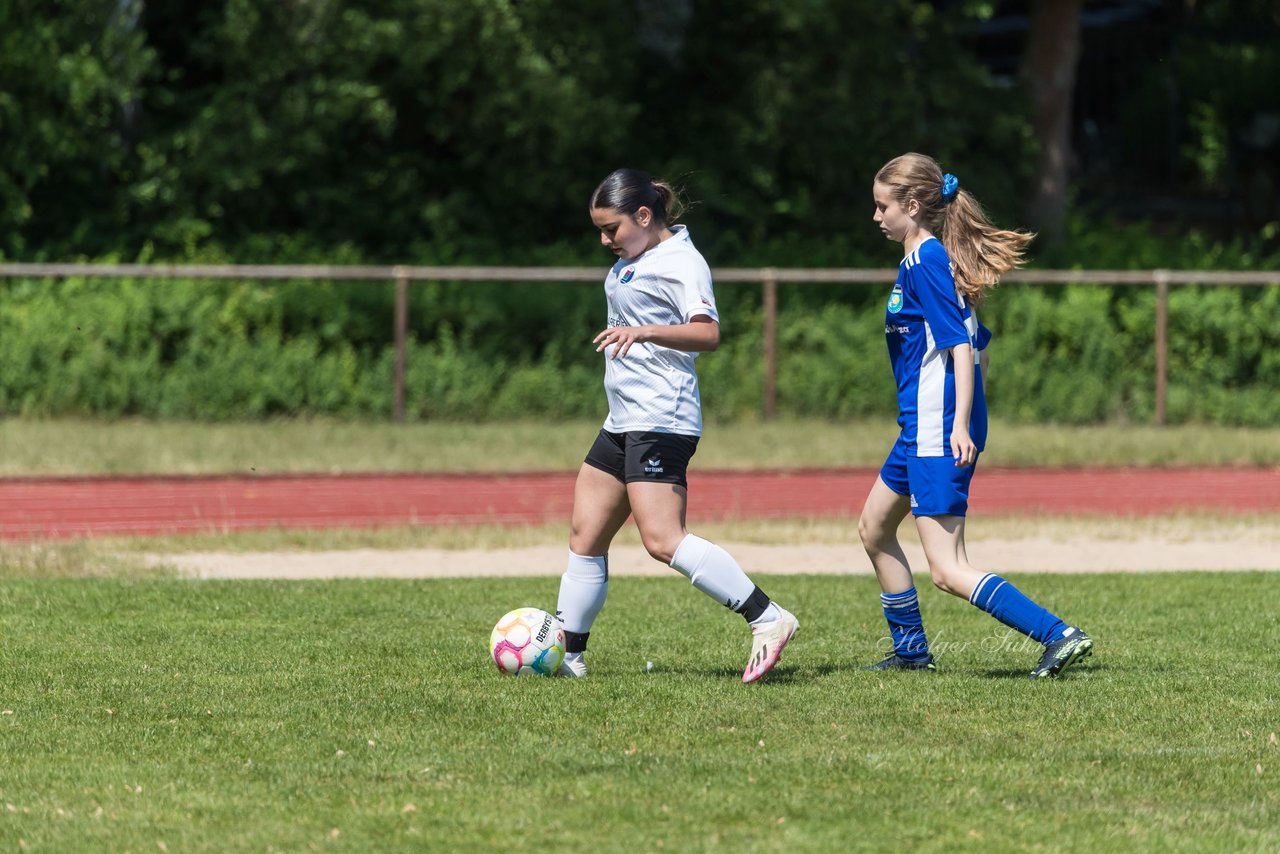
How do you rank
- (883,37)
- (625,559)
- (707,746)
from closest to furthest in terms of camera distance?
(707,746), (625,559), (883,37)

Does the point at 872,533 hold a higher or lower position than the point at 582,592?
higher

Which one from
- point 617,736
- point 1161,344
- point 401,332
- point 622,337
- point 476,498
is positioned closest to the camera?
point 617,736

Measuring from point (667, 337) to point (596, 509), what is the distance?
84cm

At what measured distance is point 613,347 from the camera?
21.9ft

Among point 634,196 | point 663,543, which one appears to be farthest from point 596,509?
point 634,196

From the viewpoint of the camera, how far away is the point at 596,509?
7203 mm

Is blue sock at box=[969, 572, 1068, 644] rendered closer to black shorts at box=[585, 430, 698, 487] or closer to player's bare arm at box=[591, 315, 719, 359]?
black shorts at box=[585, 430, 698, 487]

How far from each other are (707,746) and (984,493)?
397 inches

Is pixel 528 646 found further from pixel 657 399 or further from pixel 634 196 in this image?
pixel 634 196

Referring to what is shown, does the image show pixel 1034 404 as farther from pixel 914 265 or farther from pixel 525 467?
pixel 914 265

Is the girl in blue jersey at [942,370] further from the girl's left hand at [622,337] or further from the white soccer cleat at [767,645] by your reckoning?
the girl's left hand at [622,337]

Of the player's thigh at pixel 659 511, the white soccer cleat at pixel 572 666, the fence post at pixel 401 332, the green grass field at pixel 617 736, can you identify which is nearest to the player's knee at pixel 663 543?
the player's thigh at pixel 659 511

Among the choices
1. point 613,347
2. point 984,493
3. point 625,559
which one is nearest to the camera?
point 613,347

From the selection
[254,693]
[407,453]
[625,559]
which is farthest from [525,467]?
[254,693]
